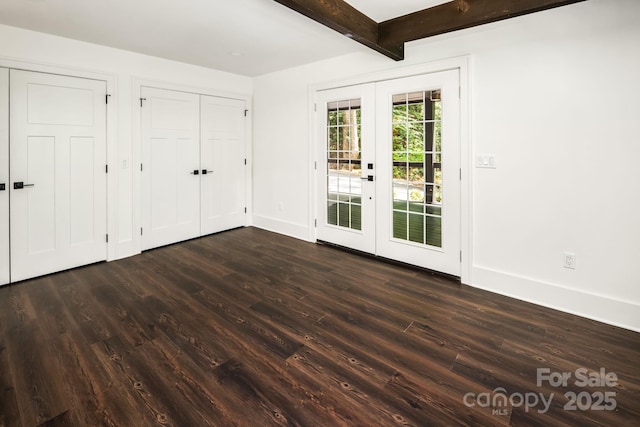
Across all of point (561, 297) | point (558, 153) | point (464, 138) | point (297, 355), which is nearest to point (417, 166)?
point (464, 138)

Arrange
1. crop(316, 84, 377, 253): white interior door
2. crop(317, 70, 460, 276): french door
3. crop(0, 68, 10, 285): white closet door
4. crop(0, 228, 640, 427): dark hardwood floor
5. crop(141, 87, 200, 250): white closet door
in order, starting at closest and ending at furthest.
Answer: crop(0, 228, 640, 427): dark hardwood floor, crop(0, 68, 10, 285): white closet door, crop(317, 70, 460, 276): french door, crop(316, 84, 377, 253): white interior door, crop(141, 87, 200, 250): white closet door

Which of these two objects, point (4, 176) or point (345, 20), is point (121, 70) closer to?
point (4, 176)

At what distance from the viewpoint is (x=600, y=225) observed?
2.59m

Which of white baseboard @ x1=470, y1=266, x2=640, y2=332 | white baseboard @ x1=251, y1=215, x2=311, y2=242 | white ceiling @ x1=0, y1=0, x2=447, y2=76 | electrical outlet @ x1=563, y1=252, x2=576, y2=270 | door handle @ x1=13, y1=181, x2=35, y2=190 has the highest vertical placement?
white ceiling @ x1=0, y1=0, x2=447, y2=76

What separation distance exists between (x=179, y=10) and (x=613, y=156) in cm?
375

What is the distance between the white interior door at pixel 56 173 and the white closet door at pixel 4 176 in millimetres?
42

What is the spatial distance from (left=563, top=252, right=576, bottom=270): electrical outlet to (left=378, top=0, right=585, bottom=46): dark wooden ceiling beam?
1.90 metres

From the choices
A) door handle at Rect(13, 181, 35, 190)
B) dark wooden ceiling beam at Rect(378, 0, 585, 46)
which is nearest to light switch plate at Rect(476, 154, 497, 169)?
dark wooden ceiling beam at Rect(378, 0, 585, 46)

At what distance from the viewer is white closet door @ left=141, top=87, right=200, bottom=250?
4.36 meters

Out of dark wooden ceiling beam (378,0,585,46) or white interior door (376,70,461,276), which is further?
white interior door (376,70,461,276)

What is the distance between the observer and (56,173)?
3.58m

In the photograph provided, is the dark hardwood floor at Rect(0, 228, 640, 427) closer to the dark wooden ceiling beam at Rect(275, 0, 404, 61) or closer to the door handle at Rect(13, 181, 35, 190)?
the door handle at Rect(13, 181, 35, 190)

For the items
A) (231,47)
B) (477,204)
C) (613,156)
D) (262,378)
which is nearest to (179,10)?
(231,47)

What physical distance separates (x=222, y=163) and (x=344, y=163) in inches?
82.9
